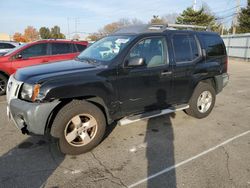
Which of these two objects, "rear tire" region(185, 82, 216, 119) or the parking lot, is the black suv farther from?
the parking lot

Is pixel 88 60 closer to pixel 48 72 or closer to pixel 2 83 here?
pixel 48 72

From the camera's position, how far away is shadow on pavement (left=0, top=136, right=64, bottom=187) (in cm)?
304

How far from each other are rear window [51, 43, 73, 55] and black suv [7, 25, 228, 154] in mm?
3684

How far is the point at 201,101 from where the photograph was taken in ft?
17.8

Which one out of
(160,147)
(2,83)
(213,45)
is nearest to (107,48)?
(160,147)

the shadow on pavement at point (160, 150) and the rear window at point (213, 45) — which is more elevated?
the rear window at point (213, 45)

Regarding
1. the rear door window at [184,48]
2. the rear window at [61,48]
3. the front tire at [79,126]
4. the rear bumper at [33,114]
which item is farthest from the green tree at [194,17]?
the rear bumper at [33,114]

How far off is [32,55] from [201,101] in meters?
5.53

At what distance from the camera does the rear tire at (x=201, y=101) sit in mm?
5230

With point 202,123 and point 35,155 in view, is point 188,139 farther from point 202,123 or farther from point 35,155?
point 35,155

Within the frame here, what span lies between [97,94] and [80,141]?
792 mm

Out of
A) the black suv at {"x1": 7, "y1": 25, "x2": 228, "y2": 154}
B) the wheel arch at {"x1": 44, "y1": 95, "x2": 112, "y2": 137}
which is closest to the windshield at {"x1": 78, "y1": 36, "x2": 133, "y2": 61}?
the black suv at {"x1": 7, "y1": 25, "x2": 228, "y2": 154}

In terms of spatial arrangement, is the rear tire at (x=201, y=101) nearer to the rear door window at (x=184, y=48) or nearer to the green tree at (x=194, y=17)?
the rear door window at (x=184, y=48)

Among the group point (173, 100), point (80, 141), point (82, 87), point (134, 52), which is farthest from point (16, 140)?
point (173, 100)
